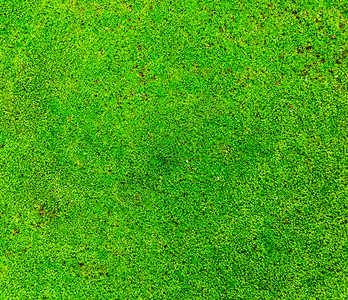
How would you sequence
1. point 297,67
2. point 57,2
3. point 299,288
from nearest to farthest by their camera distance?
1. point 299,288
2. point 297,67
3. point 57,2

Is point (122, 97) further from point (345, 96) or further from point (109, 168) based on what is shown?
point (345, 96)

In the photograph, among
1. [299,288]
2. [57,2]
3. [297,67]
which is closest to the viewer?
[299,288]

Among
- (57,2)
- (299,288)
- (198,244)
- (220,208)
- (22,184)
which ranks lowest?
(299,288)

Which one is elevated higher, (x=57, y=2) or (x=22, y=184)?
(x=57, y=2)

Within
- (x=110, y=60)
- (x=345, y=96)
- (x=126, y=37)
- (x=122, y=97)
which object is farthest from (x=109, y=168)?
(x=345, y=96)

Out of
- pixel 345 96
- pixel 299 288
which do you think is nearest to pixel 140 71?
pixel 345 96

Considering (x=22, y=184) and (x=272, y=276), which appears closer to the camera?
(x=272, y=276)
